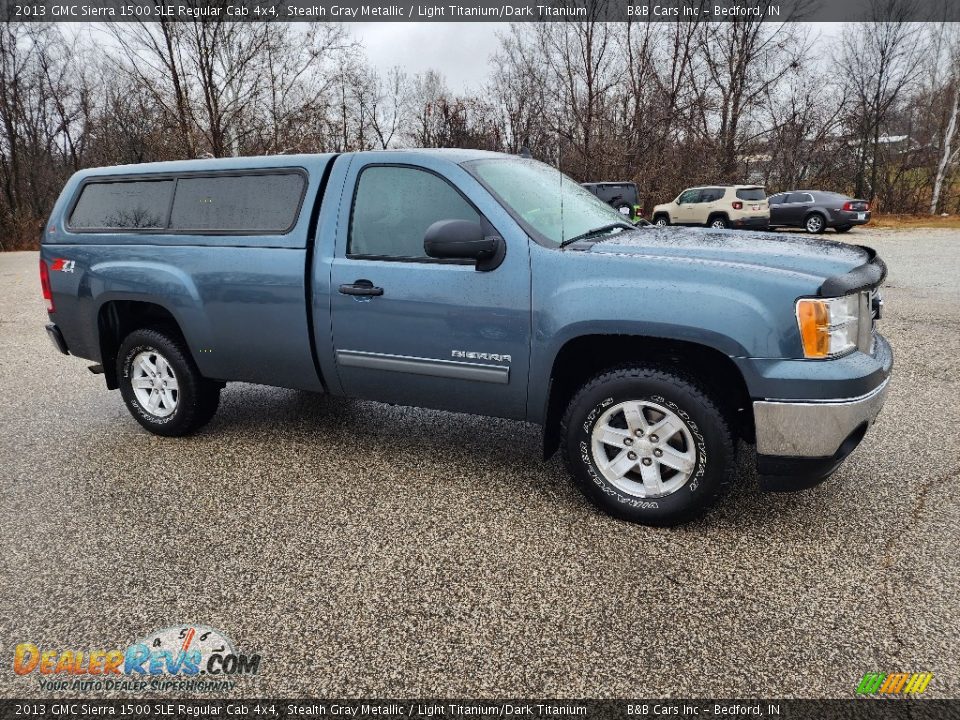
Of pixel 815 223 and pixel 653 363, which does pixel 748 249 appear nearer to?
pixel 653 363

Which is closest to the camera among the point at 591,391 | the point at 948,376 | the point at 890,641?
the point at 890,641

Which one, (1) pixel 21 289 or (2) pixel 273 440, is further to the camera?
(1) pixel 21 289

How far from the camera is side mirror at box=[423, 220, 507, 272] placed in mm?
3080

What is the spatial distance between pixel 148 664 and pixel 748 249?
3078mm

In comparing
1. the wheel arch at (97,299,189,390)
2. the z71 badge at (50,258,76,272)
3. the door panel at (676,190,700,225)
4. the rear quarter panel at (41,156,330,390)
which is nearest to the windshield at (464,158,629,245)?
the rear quarter panel at (41,156,330,390)

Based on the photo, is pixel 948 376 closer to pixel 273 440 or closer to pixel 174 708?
pixel 273 440

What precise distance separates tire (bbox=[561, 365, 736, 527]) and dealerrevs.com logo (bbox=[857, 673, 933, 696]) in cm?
98

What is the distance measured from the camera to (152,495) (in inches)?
142

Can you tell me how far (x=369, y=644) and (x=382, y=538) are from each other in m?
0.76

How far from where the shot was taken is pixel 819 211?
21.4 meters

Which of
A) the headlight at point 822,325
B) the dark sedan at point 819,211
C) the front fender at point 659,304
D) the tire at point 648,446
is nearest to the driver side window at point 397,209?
the front fender at point 659,304

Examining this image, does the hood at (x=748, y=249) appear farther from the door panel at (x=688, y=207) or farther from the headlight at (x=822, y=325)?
the door panel at (x=688, y=207)

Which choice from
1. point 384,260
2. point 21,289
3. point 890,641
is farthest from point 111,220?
point 21,289

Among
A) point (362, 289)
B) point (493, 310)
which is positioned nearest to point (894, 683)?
point (493, 310)
